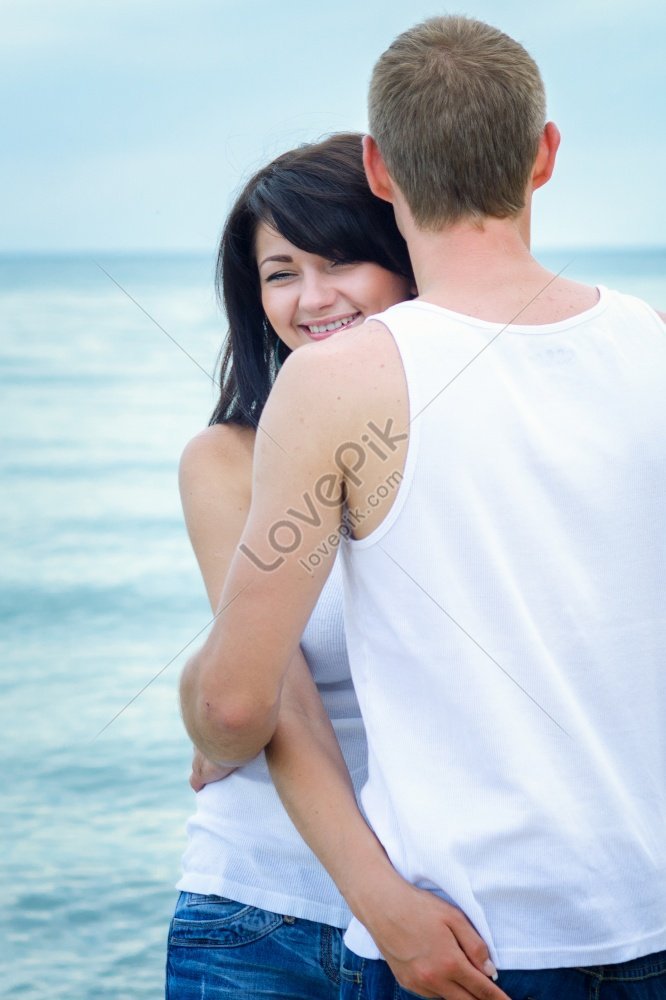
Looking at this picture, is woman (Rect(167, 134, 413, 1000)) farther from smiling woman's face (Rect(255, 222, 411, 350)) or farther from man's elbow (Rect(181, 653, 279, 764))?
man's elbow (Rect(181, 653, 279, 764))

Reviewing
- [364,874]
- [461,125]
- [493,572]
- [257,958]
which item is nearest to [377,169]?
[461,125]

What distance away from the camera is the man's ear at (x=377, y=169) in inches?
47.4

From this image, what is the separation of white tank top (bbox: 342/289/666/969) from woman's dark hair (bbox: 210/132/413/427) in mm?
687

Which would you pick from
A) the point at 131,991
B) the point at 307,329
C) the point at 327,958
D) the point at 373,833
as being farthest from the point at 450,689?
the point at 131,991

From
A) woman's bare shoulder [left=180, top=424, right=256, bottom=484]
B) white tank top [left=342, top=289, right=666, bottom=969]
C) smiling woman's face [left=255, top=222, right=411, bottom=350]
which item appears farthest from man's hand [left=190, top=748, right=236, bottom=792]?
smiling woman's face [left=255, top=222, right=411, bottom=350]

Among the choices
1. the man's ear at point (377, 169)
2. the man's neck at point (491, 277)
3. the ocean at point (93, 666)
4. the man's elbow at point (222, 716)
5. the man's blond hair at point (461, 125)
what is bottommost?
the ocean at point (93, 666)

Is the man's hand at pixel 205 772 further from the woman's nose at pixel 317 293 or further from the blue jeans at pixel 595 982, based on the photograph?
the woman's nose at pixel 317 293

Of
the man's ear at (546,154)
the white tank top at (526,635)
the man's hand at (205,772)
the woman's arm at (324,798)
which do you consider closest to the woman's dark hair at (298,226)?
the woman's arm at (324,798)

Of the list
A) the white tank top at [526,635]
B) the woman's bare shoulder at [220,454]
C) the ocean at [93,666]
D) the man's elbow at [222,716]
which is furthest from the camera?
the ocean at [93,666]

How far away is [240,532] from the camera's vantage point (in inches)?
59.9

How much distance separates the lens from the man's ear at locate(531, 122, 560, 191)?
1.18 meters

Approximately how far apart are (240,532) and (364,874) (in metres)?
0.51

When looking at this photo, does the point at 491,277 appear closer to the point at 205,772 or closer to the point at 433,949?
the point at 433,949

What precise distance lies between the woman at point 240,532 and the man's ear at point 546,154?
0.56m
